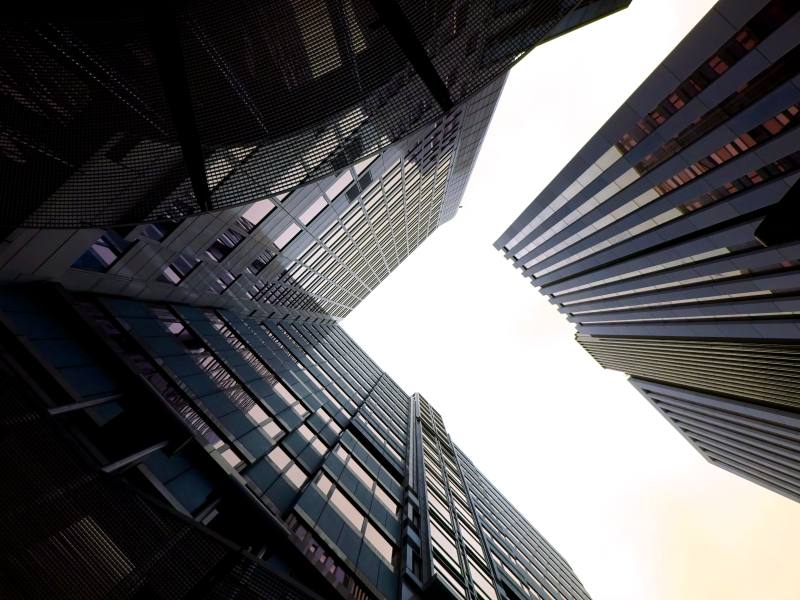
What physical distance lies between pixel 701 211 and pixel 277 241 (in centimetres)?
2789

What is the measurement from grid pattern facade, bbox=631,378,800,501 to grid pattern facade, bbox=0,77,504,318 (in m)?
44.9

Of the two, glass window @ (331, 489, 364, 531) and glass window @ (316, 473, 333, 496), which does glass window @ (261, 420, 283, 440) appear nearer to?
glass window @ (316, 473, 333, 496)

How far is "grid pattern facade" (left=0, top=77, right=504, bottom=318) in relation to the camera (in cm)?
1318

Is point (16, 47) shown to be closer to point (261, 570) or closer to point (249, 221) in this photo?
point (261, 570)

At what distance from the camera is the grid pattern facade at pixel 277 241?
13180 millimetres

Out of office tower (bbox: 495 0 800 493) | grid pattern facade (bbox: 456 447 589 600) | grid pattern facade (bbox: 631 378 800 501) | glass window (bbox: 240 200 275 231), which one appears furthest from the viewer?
grid pattern facade (bbox: 631 378 800 501)

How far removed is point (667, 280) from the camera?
1463 inches

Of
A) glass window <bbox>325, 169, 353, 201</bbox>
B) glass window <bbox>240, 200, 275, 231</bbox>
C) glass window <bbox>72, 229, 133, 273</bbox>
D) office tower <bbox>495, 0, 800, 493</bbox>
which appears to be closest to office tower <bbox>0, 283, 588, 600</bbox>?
glass window <bbox>72, 229, 133, 273</bbox>

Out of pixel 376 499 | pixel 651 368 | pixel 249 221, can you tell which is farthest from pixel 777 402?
pixel 249 221

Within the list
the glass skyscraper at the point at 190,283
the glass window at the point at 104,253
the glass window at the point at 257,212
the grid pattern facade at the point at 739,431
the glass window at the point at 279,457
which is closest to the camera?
the glass skyscraper at the point at 190,283

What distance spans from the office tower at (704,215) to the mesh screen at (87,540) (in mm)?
10212

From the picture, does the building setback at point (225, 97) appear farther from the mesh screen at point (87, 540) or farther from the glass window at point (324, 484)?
the glass window at point (324, 484)

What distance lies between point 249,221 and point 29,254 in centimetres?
1066

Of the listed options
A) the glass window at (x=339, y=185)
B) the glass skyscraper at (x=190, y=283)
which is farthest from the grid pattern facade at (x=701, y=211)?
the glass window at (x=339, y=185)
